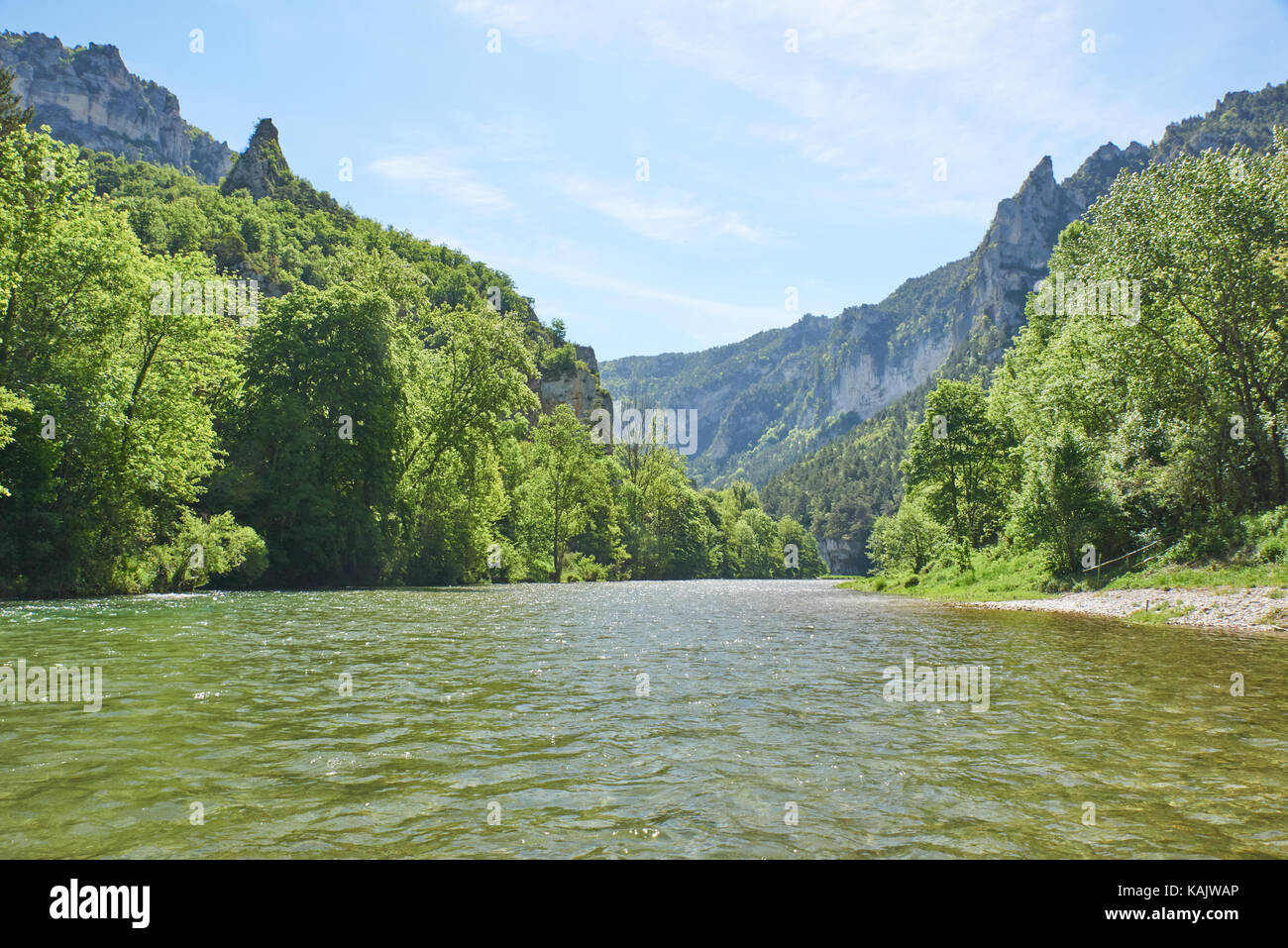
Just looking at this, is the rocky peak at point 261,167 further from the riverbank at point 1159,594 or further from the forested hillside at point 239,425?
the riverbank at point 1159,594

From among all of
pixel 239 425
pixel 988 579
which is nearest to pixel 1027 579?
pixel 988 579

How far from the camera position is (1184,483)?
3250 centimetres

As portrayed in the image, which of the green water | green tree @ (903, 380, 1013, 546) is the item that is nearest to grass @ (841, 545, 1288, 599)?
green tree @ (903, 380, 1013, 546)

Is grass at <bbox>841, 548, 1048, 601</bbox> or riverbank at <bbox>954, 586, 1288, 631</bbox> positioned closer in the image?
riverbank at <bbox>954, 586, 1288, 631</bbox>

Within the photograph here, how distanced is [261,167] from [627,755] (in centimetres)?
14432

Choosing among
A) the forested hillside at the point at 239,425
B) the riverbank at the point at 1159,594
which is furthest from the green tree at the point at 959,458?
the forested hillside at the point at 239,425

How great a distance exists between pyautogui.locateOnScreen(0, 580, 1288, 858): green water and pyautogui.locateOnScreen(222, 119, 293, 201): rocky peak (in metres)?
129

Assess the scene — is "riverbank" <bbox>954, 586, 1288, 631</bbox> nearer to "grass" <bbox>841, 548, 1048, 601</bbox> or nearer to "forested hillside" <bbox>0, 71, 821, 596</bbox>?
"grass" <bbox>841, 548, 1048, 601</bbox>

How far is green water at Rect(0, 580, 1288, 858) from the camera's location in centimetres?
584

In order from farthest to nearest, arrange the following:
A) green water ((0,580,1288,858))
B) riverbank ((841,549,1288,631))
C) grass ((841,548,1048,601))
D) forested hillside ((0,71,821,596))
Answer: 1. grass ((841,548,1048,601))
2. forested hillside ((0,71,821,596))
3. riverbank ((841,549,1288,631))
4. green water ((0,580,1288,858))

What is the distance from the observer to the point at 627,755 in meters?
8.44

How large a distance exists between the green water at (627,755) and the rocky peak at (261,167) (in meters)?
129

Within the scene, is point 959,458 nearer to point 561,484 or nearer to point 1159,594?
point 1159,594
